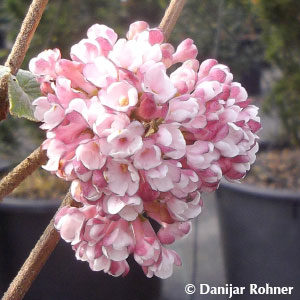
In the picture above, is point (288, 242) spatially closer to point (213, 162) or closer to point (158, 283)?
point (158, 283)

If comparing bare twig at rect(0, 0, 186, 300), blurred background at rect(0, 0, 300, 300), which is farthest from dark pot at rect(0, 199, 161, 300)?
bare twig at rect(0, 0, 186, 300)

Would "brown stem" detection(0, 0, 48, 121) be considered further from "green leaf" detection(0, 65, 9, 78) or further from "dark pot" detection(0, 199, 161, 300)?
"dark pot" detection(0, 199, 161, 300)

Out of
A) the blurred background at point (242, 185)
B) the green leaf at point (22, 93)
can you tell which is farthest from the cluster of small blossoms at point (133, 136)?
the blurred background at point (242, 185)

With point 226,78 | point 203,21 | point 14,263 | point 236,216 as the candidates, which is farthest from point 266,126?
point 226,78

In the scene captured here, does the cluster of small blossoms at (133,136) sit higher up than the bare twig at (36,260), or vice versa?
the cluster of small blossoms at (133,136)

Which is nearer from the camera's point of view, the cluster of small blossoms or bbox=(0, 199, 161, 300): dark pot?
the cluster of small blossoms

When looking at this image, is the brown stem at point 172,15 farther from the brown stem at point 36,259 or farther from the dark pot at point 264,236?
the dark pot at point 264,236
